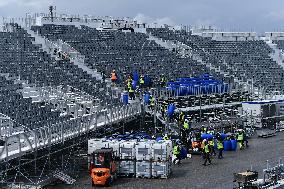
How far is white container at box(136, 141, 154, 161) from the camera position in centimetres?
2339

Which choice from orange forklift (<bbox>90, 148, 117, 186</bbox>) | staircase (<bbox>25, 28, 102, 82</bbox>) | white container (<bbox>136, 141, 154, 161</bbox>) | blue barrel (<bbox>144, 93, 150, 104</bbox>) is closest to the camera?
orange forklift (<bbox>90, 148, 117, 186</bbox>)

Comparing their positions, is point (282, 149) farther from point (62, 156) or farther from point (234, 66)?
point (234, 66)

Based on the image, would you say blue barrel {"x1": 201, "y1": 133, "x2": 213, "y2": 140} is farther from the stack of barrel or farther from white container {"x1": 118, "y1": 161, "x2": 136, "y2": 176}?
the stack of barrel

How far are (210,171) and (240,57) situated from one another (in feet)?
110

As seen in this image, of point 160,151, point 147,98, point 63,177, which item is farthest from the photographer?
point 147,98

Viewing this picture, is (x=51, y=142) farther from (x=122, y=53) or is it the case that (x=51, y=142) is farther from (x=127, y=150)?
(x=122, y=53)

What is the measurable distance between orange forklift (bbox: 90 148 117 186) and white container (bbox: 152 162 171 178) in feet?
6.06

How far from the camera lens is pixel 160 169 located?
23297 millimetres

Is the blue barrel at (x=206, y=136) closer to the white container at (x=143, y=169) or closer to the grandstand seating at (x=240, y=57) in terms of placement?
the white container at (x=143, y=169)

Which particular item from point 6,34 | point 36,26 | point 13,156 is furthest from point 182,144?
point 36,26

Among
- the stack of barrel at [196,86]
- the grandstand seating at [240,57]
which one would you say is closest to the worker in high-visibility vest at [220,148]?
the stack of barrel at [196,86]

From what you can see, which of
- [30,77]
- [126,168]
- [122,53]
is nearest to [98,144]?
[126,168]

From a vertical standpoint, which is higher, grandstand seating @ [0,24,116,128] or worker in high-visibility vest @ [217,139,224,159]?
grandstand seating @ [0,24,116,128]

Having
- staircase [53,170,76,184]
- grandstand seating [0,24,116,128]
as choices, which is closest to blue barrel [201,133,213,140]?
grandstand seating [0,24,116,128]
